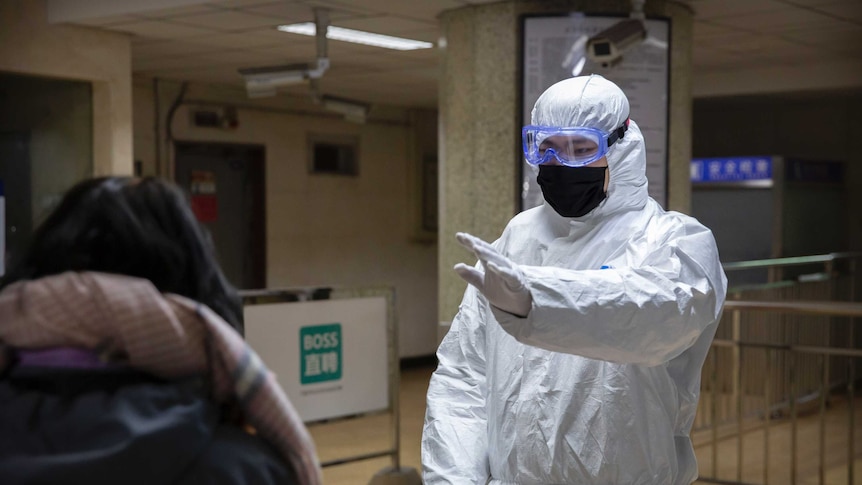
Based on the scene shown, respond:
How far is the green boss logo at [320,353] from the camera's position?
4.79 meters

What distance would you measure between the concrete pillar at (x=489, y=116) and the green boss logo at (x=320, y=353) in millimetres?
533

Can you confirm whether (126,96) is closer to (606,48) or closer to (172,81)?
(172,81)

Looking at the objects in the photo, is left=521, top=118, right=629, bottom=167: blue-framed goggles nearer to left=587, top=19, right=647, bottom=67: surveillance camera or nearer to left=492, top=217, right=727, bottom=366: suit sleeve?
left=492, top=217, right=727, bottom=366: suit sleeve

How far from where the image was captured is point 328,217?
8828 millimetres

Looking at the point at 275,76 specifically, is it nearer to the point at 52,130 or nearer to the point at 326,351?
the point at 52,130

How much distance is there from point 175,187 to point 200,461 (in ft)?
1.09

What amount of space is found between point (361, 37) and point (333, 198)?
3.21m

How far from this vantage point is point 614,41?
13.6 feet

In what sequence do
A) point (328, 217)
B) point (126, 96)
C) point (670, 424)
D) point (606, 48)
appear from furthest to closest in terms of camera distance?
1. point (328, 217)
2. point (126, 96)
3. point (606, 48)
4. point (670, 424)

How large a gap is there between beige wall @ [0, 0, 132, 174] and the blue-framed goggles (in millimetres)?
3953

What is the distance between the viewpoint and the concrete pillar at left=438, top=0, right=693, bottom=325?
4.52 m

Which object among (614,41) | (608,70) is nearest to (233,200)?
(608,70)

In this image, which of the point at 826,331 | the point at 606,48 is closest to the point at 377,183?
the point at 826,331

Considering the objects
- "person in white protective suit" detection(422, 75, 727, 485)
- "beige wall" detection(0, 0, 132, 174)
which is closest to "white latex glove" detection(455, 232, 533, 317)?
"person in white protective suit" detection(422, 75, 727, 485)
